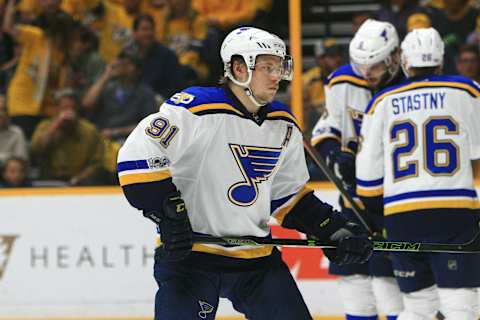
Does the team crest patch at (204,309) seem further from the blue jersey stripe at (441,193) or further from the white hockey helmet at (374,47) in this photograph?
the white hockey helmet at (374,47)

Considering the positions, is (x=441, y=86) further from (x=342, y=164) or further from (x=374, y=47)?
(x=342, y=164)

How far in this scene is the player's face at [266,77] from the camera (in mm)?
3553

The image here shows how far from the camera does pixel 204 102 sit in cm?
350

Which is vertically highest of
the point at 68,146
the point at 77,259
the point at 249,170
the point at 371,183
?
the point at 249,170

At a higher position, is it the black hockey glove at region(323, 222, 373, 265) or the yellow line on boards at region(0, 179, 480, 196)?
the black hockey glove at region(323, 222, 373, 265)

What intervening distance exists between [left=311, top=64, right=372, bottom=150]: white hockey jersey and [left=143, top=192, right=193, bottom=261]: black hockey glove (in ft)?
5.97

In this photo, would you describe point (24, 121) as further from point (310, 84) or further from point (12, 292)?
point (310, 84)

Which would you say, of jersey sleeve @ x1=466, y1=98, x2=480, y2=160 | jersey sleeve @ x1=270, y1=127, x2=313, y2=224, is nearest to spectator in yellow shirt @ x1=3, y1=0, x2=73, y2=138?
jersey sleeve @ x1=466, y1=98, x2=480, y2=160

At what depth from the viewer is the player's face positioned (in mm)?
3553

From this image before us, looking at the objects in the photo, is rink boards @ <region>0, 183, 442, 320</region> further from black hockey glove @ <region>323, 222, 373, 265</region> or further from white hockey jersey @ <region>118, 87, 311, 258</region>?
white hockey jersey @ <region>118, 87, 311, 258</region>

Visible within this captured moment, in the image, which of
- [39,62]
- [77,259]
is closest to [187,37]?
[39,62]

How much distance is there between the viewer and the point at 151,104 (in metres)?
6.34

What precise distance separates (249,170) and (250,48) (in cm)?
39

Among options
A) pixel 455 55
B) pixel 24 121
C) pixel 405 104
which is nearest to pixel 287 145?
pixel 405 104
